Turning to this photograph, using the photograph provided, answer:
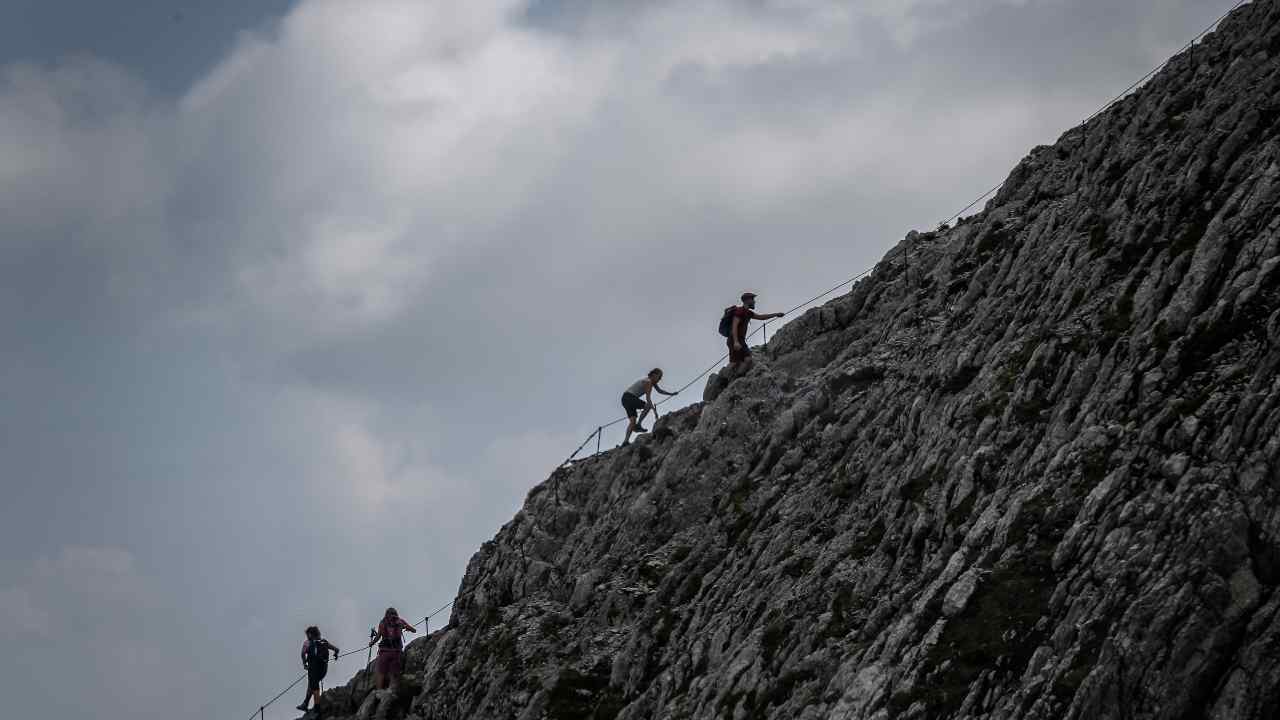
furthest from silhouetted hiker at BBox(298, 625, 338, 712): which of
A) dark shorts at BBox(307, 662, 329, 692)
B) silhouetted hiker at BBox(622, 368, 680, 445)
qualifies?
silhouetted hiker at BBox(622, 368, 680, 445)

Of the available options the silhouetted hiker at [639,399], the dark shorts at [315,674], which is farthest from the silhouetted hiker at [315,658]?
the silhouetted hiker at [639,399]

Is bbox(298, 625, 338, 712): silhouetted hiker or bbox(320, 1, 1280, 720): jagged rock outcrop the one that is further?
bbox(298, 625, 338, 712): silhouetted hiker

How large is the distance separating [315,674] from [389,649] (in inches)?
173

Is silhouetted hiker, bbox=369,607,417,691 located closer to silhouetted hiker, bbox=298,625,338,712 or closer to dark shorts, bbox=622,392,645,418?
silhouetted hiker, bbox=298,625,338,712

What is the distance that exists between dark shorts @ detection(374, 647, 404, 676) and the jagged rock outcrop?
0.82 meters

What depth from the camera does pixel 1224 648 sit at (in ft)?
52.5

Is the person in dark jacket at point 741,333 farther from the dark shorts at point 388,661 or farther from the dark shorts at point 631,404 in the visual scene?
the dark shorts at point 388,661

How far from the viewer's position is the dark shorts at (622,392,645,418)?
4172cm

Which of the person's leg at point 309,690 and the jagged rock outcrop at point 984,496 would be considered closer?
the jagged rock outcrop at point 984,496

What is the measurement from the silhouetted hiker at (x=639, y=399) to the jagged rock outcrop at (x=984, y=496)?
1271 mm

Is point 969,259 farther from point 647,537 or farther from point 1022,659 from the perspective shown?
point 1022,659

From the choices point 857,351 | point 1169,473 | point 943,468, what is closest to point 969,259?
point 857,351

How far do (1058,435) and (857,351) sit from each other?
13.9 m

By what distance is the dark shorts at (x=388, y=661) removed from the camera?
39000 mm
